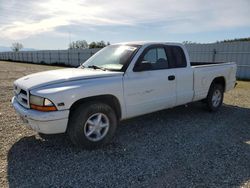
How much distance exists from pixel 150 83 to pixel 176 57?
121cm

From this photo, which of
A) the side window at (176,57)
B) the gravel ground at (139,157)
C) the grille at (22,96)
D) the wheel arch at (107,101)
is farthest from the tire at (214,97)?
the grille at (22,96)

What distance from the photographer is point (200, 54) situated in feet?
58.9

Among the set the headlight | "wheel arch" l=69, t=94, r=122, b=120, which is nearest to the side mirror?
"wheel arch" l=69, t=94, r=122, b=120

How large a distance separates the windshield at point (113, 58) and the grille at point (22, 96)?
149 cm

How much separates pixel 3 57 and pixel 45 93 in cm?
7439

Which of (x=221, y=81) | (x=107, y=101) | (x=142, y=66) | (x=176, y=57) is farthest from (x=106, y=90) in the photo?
(x=221, y=81)

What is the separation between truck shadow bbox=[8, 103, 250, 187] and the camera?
332cm

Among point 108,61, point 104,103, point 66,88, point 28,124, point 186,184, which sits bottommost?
point 186,184

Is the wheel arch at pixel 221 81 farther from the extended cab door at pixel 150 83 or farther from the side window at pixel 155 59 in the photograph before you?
the side window at pixel 155 59

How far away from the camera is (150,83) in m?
4.83

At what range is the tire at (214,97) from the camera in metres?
6.61

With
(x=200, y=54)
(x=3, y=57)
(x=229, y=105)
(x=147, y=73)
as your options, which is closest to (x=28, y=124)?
(x=147, y=73)

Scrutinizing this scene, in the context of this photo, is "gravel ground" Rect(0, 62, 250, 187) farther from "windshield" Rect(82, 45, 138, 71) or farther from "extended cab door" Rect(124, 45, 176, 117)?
"windshield" Rect(82, 45, 138, 71)

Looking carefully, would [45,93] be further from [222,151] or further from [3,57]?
[3,57]
